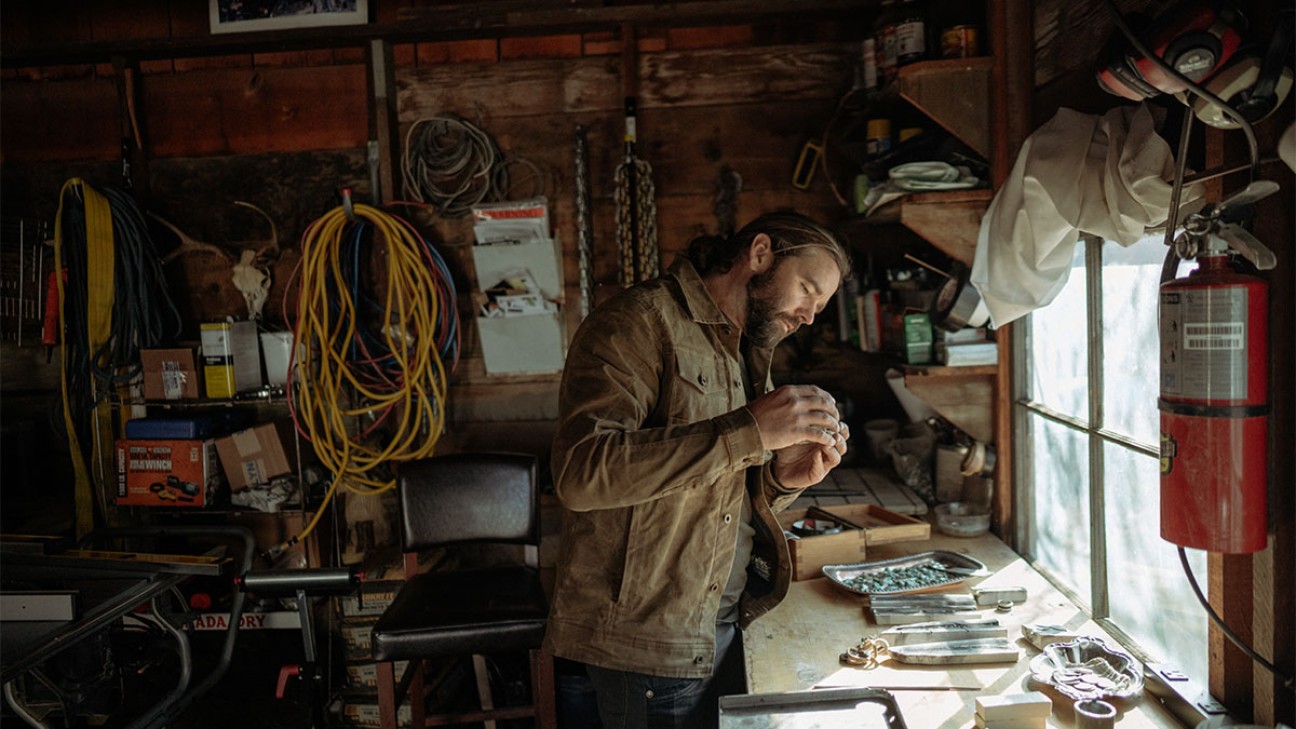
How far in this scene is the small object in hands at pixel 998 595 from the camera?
2086 millimetres

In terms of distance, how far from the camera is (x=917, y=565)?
2371 mm

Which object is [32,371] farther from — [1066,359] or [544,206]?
[1066,359]

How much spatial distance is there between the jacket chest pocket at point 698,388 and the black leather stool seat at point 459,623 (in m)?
1.12

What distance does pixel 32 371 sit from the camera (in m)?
3.81

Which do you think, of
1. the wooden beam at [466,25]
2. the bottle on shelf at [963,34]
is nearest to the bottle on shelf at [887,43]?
the bottle on shelf at [963,34]

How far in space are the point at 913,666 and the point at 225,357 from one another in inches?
120

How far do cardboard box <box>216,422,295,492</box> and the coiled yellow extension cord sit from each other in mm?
169

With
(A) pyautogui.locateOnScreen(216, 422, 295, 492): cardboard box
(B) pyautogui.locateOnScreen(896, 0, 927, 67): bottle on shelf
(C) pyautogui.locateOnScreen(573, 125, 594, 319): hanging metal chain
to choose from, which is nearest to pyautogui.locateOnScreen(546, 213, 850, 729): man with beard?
(B) pyautogui.locateOnScreen(896, 0, 927, 67): bottle on shelf

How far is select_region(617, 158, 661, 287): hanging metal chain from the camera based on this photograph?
340cm

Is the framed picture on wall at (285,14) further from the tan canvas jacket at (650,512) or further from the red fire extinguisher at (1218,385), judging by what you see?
the red fire extinguisher at (1218,385)

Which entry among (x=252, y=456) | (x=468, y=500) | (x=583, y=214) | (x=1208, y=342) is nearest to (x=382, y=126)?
(x=583, y=214)

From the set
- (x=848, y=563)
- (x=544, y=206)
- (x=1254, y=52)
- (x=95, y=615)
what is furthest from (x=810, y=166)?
(x=95, y=615)

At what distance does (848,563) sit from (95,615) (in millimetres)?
2149

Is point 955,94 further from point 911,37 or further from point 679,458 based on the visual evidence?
point 679,458
